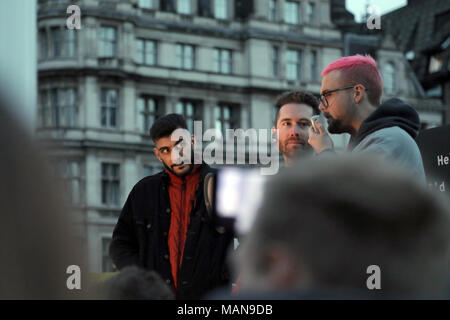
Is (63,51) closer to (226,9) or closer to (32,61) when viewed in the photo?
(226,9)

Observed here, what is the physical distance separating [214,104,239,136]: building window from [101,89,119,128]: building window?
4.01 metres

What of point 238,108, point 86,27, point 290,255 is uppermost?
point 86,27

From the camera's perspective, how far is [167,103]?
1265 inches

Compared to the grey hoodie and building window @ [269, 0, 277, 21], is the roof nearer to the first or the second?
building window @ [269, 0, 277, 21]

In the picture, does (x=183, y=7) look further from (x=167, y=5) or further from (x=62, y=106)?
(x=62, y=106)

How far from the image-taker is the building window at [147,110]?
3184 centimetres

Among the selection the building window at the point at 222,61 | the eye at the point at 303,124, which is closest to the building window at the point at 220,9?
the building window at the point at 222,61

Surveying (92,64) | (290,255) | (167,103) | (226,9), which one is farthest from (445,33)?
(290,255)

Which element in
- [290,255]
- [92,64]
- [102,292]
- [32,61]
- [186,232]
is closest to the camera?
[290,255]

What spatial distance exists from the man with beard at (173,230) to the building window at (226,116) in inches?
1159

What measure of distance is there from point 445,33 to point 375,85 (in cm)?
3440

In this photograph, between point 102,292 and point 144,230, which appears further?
point 144,230

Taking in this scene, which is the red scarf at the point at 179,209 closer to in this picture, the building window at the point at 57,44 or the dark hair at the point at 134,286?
the dark hair at the point at 134,286

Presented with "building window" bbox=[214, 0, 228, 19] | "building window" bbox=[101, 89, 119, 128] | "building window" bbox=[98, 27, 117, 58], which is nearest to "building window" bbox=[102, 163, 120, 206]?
"building window" bbox=[101, 89, 119, 128]
